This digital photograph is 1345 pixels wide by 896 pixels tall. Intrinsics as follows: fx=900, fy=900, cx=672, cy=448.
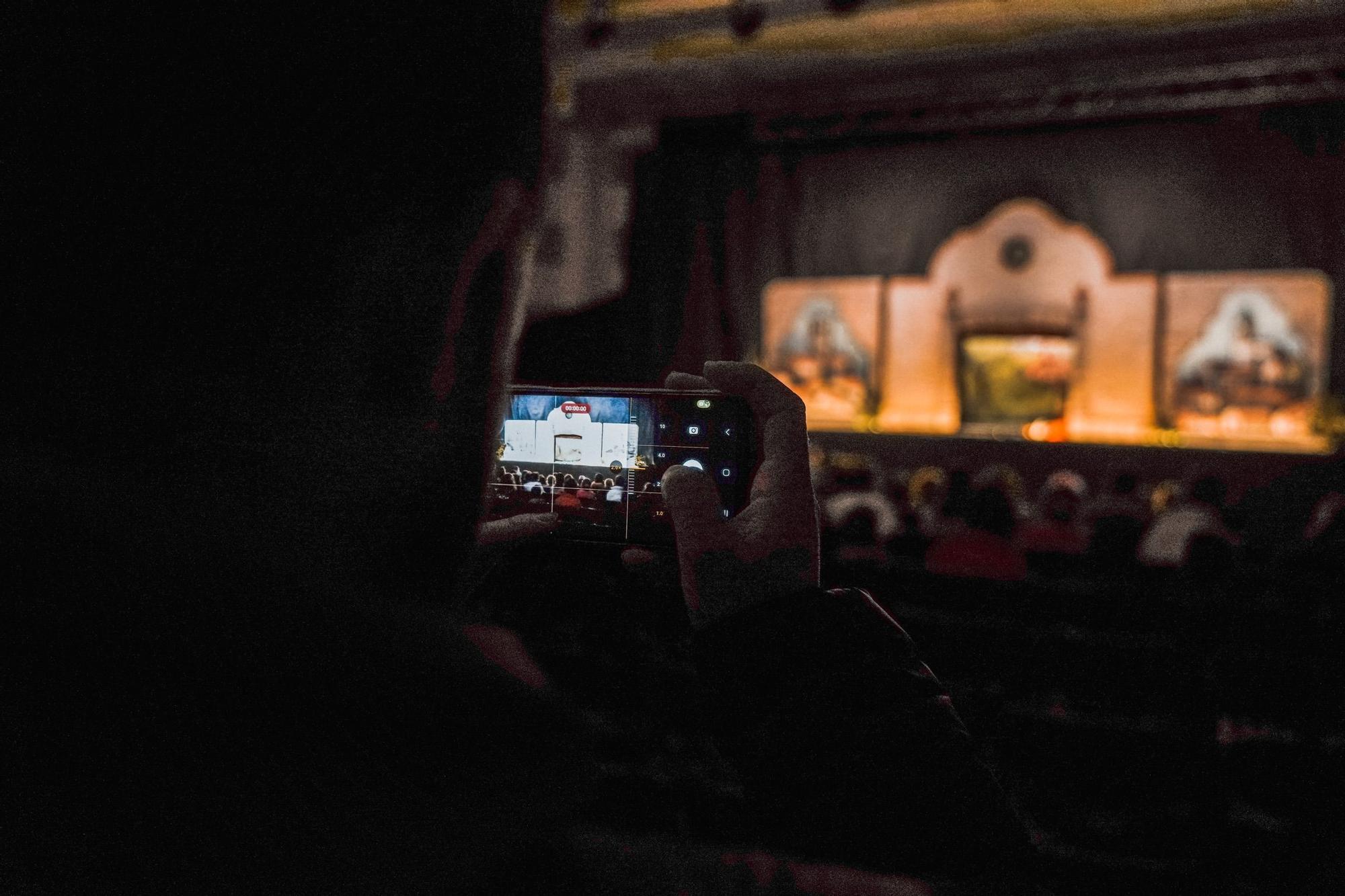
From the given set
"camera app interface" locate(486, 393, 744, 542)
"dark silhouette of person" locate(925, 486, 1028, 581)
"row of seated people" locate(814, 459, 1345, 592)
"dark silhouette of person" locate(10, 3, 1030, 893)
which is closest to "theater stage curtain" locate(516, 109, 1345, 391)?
"row of seated people" locate(814, 459, 1345, 592)

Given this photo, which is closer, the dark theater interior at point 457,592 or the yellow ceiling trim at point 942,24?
the dark theater interior at point 457,592

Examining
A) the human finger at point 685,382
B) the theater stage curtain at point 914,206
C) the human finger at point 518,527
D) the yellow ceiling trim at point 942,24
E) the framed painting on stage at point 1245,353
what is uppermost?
the yellow ceiling trim at point 942,24

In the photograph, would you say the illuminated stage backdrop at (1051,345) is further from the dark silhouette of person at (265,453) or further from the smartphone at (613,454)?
the dark silhouette of person at (265,453)

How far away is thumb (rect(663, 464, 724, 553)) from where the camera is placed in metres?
0.65

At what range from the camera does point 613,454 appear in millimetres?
955

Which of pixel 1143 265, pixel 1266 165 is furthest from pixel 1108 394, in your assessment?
pixel 1266 165

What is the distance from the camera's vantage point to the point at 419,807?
291 mm

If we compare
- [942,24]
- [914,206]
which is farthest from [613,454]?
[914,206]

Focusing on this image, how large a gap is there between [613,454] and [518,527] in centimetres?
16

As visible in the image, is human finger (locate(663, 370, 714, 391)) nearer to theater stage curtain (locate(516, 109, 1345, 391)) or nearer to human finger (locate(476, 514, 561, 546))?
human finger (locate(476, 514, 561, 546))

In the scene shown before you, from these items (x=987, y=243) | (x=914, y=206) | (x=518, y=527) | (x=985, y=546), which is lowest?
(x=985, y=546)

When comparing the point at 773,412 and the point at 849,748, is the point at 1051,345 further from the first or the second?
the point at 849,748

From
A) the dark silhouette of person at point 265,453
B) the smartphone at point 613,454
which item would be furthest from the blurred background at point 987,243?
the dark silhouette of person at point 265,453

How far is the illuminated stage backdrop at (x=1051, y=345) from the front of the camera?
5.41 metres
